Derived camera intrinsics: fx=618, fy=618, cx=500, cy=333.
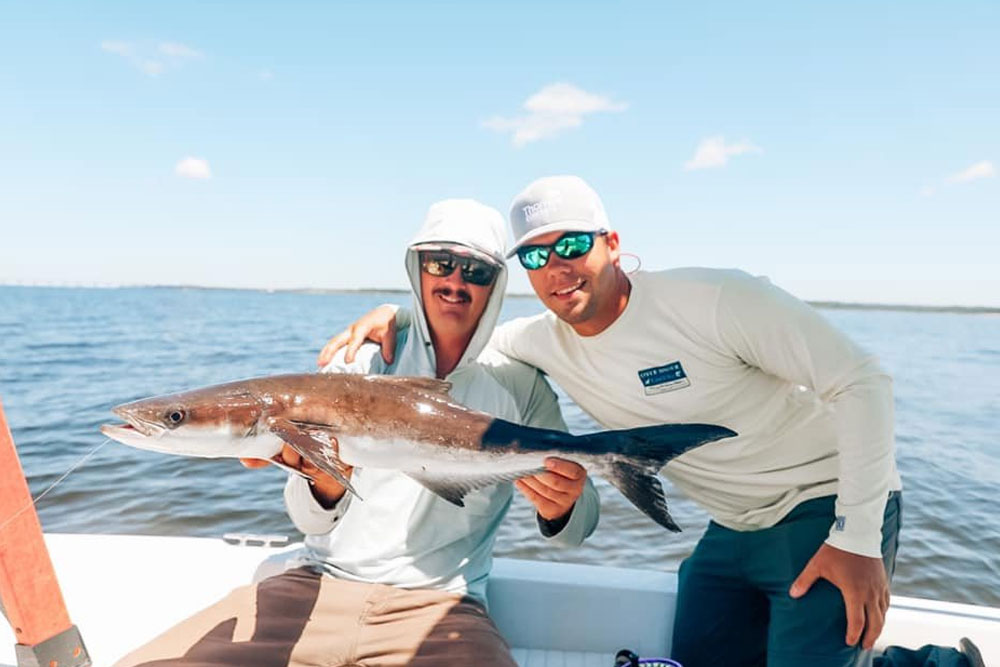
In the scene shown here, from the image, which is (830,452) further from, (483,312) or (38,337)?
(38,337)

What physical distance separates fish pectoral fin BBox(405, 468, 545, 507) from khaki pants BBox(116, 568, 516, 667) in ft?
1.87

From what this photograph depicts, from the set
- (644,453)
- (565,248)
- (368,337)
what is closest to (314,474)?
(368,337)

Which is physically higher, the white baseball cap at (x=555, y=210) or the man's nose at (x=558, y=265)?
the white baseball cap at (x=555, y=210)

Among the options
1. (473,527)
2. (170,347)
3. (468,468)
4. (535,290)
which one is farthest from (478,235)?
(170,347)

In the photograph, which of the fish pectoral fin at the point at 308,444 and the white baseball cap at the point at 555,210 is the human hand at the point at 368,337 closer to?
the fish pectoral fin at the point at 308,444

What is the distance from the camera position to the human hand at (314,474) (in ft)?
9.04

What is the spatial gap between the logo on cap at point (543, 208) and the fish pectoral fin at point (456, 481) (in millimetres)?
1263

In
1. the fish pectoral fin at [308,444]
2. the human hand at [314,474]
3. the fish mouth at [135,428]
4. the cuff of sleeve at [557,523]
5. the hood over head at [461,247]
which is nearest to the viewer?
the fish mouth at [135,428]

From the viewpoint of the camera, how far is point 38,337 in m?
32.2

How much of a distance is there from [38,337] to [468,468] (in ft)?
124

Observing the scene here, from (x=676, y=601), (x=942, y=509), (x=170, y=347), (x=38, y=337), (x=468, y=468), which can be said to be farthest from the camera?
(x=38, y=337)

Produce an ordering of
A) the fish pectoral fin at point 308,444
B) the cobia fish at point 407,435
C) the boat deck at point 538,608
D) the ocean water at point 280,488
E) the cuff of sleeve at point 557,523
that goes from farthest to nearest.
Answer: the ocean water at point 280,488 < the boat deck at point 538,608 < the cuff of sleeve at point 557,523 < the cobia fish at point 407,435 < the fish pectoral fin at point 308,444

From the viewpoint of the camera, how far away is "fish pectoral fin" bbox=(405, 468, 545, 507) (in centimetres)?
281

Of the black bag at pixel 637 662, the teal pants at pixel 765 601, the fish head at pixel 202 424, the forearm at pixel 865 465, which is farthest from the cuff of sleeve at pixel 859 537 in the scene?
the fish head at pixel 202 424
